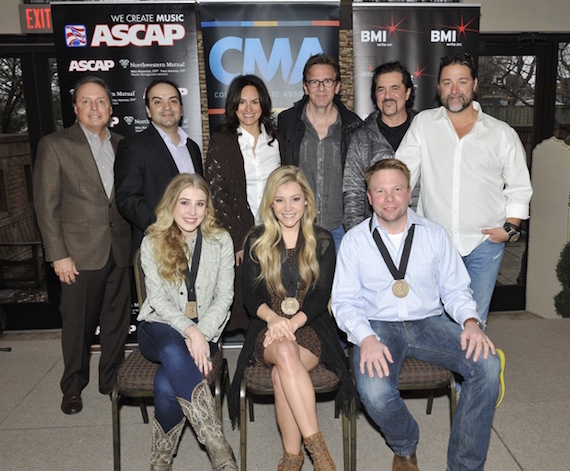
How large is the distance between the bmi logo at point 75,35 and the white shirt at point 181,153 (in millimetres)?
1232

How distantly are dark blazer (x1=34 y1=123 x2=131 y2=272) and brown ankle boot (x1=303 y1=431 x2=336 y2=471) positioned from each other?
1.55 metres

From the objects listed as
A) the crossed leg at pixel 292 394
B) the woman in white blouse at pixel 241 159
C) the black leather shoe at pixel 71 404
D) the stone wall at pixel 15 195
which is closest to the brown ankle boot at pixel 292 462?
the crossed leg at pixel 292 394

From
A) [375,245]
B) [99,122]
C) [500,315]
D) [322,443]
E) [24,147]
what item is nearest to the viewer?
[322,443]

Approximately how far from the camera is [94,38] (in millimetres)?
3793

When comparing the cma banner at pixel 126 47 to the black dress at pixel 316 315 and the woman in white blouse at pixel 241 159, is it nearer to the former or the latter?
the woman in white blouse at pixel 241 159

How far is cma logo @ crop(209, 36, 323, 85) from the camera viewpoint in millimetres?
3850

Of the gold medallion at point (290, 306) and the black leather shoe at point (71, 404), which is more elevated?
the gold medallion at point (290, 306)

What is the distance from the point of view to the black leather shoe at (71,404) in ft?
10.0

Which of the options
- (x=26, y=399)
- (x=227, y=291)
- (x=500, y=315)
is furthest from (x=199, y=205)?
(x=500, y=315)

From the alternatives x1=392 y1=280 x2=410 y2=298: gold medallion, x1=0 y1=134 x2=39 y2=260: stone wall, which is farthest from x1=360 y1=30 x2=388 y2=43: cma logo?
x1=0 y1=134 x2=39 y2=260: stone wall

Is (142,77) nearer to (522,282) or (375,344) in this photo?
(375,344)

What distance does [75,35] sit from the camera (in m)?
3.78

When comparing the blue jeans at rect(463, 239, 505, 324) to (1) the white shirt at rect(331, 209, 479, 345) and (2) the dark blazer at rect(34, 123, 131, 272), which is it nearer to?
(1) the white shirt at rect(331, 209, 479, 345)

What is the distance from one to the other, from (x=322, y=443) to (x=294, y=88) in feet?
8.67
